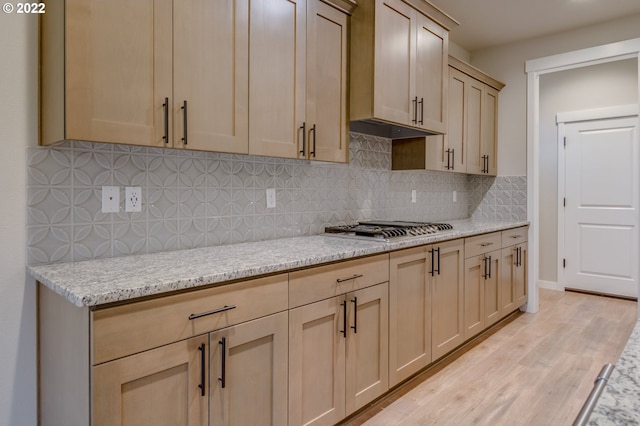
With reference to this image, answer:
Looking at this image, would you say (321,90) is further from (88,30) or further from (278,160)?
(88,30)

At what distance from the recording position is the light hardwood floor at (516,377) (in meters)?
2.14

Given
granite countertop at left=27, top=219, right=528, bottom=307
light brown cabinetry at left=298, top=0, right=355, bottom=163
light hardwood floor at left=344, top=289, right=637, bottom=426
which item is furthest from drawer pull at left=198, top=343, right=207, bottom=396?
light brown cabinetry at left=298, top=0, right=355, bottom=163

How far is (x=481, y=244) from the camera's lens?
3.15 m

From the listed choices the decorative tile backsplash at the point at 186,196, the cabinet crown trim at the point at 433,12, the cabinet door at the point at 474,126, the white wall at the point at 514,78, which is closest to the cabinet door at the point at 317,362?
the decorative tile backsplash at the point at 186,196

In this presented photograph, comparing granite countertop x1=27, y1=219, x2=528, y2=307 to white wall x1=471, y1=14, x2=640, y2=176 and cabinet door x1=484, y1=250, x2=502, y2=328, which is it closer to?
cabinet door x1=484, y1=250, x2=502, y2=328

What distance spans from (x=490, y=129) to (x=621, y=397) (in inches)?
157

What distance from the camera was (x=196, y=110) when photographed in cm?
165

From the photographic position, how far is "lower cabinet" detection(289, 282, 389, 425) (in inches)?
67.2

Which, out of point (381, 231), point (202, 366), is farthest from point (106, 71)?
point (381, 231)

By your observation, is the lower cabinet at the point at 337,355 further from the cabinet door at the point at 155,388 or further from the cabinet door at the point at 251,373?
the cabinet door at the point at 155,388

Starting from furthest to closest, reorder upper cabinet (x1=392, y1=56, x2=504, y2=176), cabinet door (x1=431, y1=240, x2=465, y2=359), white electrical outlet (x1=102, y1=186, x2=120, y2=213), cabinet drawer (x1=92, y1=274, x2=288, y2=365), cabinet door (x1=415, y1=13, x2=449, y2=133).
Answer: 1. upper cabinet (x1=392, y1=56, x2=504, y2=176)
2. cabinet door (x1=415, y1=13, x2=449, y2=133)
3. cabinet door (x1=431, y1=240, x2=465, y2=359)
4. white electrical outlet (x1=102, y1=186, x2=120, y2=213)
5. cabinet drawer (x1=92, y1=274, x2=288, y2=365)

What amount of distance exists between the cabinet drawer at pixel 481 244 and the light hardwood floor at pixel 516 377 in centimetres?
74

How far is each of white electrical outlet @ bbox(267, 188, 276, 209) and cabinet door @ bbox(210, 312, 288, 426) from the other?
2.84 ft

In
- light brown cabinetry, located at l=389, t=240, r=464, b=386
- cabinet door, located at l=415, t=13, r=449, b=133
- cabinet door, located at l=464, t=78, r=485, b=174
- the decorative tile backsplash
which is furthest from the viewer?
cabinet door, located at l=464, t=78, r=485, b=174
